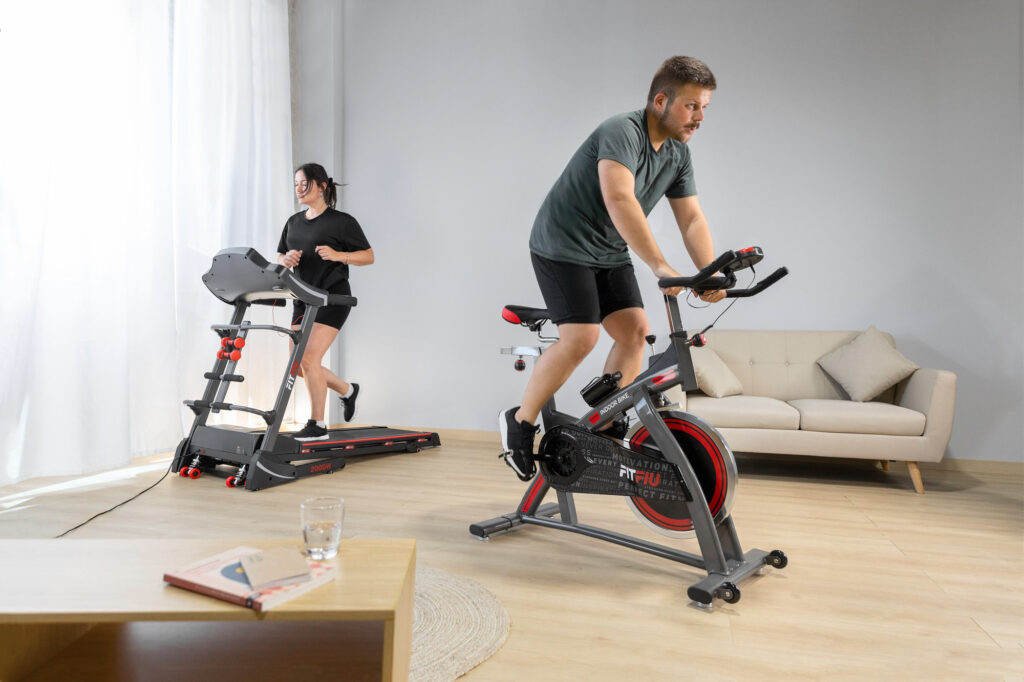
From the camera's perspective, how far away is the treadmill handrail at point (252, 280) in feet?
9.27

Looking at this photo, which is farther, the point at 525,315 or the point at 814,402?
the point at 814,402

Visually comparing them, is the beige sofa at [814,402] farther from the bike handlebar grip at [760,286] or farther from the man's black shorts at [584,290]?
the bike handlebar grip at [760,286]

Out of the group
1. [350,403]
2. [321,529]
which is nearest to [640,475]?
[321,529]

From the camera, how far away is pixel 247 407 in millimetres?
2930

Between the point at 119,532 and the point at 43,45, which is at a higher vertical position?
the point at 43,45

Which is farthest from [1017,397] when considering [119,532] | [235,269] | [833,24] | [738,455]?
[119,532]

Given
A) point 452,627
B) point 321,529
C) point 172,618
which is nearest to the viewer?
point 172,618

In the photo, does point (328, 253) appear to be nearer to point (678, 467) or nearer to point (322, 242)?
point (322, 242)

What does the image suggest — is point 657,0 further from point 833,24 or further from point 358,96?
point 358,96

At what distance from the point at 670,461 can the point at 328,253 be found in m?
2.30

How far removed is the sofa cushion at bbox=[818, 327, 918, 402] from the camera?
342cm

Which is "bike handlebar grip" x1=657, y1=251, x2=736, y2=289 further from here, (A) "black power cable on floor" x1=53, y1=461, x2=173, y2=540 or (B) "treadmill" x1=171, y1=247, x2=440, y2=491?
(A) "black power cable on floor" x1=53, y1=461, x2=173, y2=540

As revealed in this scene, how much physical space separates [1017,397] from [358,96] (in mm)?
4516

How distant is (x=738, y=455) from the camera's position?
13.3 feet
